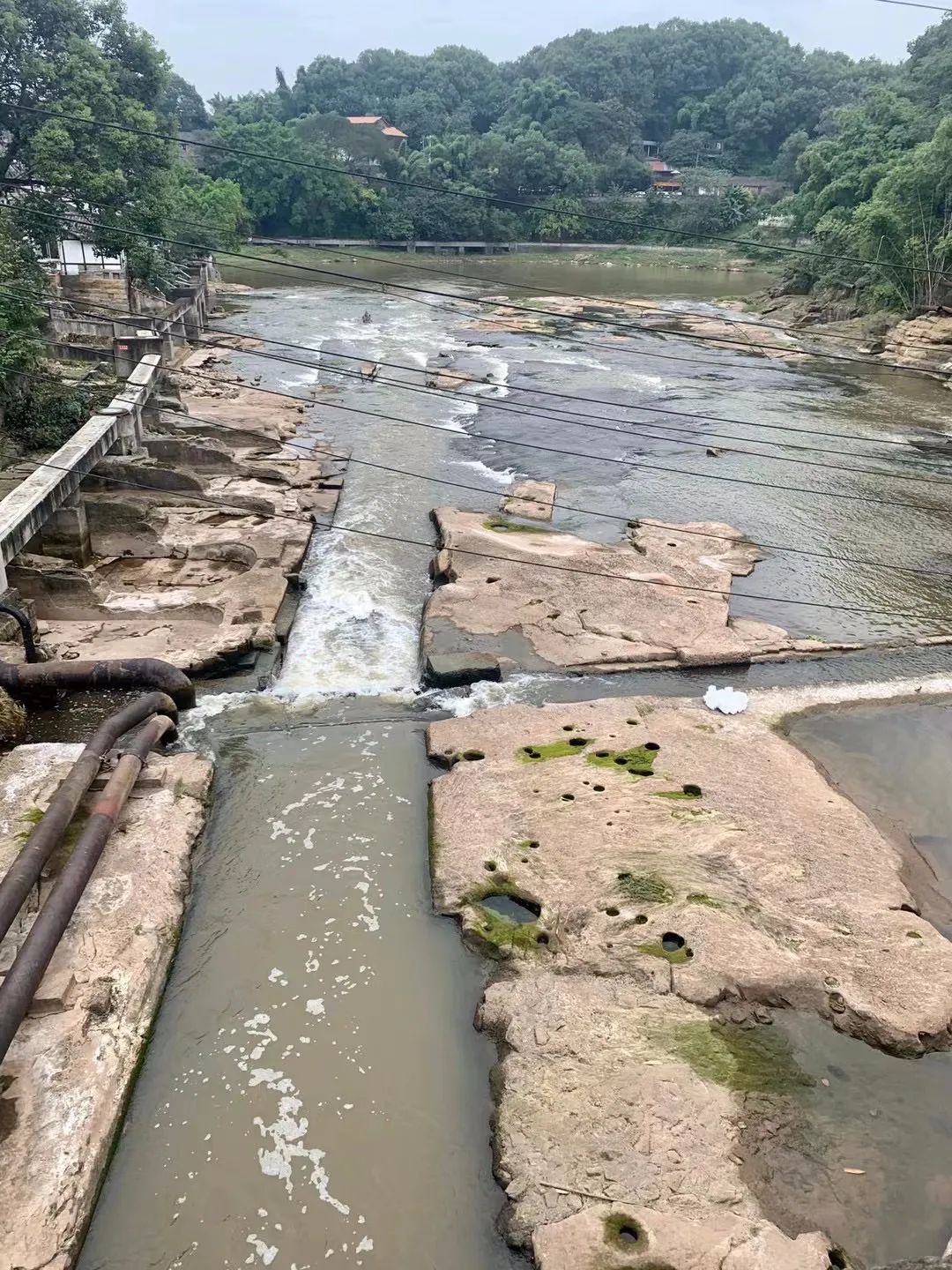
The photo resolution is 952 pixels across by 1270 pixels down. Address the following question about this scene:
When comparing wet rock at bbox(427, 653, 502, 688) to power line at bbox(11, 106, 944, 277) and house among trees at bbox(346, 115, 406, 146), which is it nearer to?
power line at bbox(11, 106, 944, 277)

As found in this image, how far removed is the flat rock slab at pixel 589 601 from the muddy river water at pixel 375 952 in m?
0.57

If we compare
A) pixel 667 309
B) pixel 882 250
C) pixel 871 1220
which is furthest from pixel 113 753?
pixel 667 309

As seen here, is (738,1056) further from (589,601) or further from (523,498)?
(523,498)

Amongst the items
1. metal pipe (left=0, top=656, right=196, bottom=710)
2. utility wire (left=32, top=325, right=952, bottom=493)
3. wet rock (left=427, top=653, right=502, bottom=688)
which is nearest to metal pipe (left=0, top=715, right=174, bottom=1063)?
metal pipe (left=0, top=656, right=196, bottom=710)

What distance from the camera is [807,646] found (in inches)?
618

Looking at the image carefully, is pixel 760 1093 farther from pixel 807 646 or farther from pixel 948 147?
pixel 948 147

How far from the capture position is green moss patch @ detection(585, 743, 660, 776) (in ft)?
37.5

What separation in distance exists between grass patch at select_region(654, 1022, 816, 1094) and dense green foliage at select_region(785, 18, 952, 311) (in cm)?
3271

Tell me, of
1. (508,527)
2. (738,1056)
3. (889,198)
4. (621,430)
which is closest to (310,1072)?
(738,1056)

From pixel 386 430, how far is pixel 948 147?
1164 inches

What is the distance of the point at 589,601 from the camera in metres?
16.7

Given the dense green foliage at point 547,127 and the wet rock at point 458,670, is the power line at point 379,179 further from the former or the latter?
the dense green foliage at point 547,127

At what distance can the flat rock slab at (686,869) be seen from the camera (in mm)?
8484

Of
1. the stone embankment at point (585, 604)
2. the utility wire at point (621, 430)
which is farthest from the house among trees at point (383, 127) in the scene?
the stone embankment at point (585, 604)
